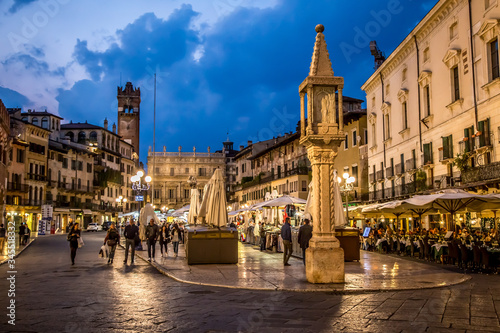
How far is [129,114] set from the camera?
4392 inches

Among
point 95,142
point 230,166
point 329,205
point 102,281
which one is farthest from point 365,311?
point 230,166

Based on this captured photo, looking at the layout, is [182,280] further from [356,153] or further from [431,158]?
[356,153]

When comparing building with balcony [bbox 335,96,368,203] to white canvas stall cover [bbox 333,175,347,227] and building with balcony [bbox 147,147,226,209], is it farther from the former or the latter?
building with balcony [bbox 147,147,226,209]

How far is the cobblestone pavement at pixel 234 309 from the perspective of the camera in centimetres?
740

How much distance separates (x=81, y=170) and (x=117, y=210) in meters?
14.1

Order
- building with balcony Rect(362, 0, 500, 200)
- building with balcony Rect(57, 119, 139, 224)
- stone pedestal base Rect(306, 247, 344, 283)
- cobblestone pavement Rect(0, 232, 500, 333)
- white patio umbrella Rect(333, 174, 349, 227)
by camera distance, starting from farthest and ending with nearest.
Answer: building with balcony Rect(57, 119, 139, 224), building with balcony Rect(362, 0, 500, 200), white patio umbrella Rect(333, 174, 349, 227), stone pedestal base Rect(306, 247, 344, 283), cobblestone pavement Rect(0, 232, 500, 333)

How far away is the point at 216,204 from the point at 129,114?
319 ft

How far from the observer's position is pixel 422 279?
13.0 m

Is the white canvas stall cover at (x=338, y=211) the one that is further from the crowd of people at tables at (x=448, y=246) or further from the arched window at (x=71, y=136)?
the arched window at (x=71, y=136)

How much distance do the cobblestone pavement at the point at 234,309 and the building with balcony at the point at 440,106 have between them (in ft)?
43.1

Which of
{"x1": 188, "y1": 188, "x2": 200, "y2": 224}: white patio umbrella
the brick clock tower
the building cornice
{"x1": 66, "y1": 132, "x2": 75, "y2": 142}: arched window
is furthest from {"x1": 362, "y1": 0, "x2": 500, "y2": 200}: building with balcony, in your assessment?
the brick clock tower

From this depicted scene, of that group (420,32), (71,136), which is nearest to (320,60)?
(420,32)

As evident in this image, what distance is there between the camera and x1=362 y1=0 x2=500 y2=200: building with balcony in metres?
23.7

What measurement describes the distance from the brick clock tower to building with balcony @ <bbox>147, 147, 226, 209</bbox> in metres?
6.90
